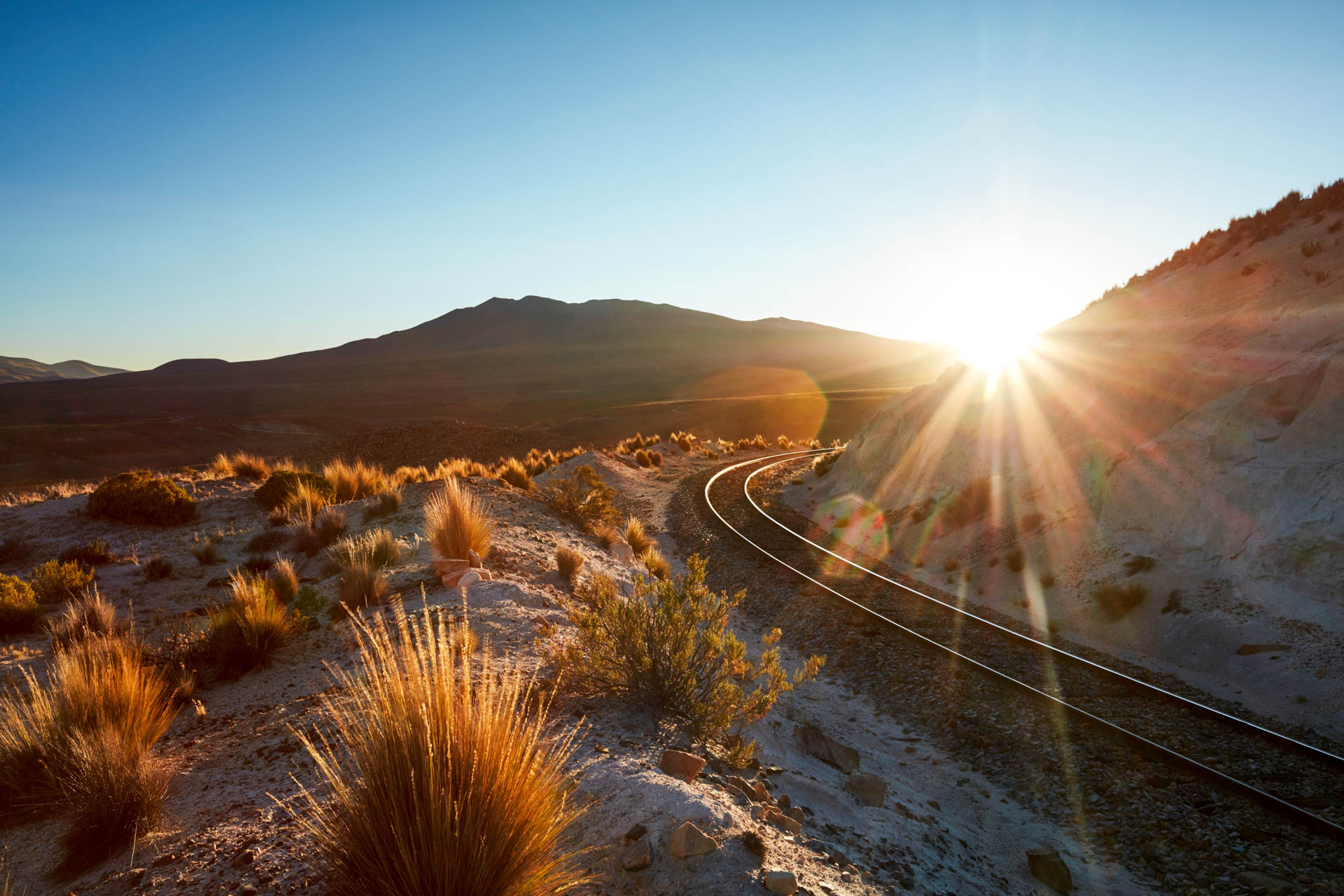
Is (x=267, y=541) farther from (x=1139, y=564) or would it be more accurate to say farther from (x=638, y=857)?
(x=1139, y=564)

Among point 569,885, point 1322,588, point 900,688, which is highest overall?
→ point 569,885

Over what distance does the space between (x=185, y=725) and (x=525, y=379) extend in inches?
5095

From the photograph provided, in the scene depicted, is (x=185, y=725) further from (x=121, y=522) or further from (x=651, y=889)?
(x=121, y=522)

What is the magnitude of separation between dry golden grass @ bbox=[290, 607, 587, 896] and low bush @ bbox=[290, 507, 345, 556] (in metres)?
10.1

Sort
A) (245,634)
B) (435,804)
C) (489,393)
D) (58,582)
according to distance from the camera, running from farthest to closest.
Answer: (489,393)
(58,582)
(245,634)
(435,804)

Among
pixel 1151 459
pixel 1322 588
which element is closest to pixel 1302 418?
pixel 1151 459

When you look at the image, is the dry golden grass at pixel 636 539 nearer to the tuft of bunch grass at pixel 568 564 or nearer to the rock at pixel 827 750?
the tuft of bunch grass at pixel 568 564

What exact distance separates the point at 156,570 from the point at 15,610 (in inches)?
95.5

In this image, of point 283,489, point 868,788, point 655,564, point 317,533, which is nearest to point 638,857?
point 868,788

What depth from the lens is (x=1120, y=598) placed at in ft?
34.7

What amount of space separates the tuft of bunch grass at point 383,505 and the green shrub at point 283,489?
87.9 inches

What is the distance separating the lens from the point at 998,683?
26.1 feet

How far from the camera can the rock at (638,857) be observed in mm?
3672

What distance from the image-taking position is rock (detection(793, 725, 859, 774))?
6.30 meters
